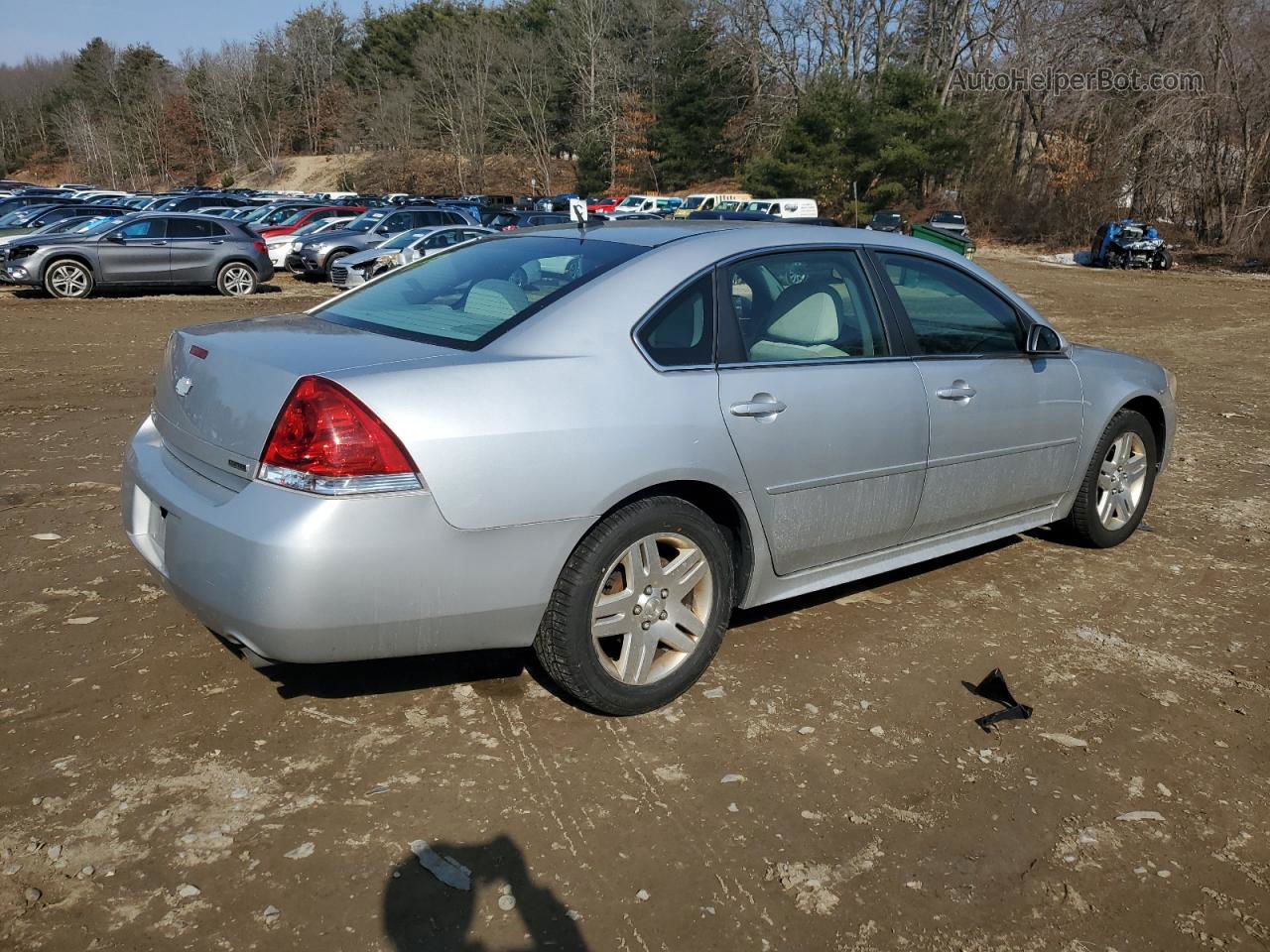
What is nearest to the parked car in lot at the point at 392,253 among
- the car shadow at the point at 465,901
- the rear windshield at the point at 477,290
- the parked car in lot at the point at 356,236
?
the parked car in lot at the point at 356,236

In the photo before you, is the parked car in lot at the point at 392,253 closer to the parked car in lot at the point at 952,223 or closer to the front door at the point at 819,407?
the front door at the point at 819,407

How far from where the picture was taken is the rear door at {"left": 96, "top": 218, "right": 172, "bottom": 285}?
1825 centimetres

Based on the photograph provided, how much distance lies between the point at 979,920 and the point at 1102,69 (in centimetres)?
4640

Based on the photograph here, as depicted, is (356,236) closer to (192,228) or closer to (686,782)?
(192,228)

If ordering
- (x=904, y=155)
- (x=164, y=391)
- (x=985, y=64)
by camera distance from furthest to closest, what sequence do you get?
1. (x=985, y=64)
2. (x=904, y=155)
3. (x=164, y=391)

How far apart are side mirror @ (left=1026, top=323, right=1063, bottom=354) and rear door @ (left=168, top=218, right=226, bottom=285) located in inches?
693

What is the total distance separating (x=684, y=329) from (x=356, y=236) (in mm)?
21659

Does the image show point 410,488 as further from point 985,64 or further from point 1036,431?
point 985,64

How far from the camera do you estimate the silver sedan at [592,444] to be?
9.52 ft

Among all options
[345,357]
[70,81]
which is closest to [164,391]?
[345,357]

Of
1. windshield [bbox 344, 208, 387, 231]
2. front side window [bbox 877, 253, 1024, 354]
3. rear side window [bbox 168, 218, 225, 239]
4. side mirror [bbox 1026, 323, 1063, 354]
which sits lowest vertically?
side mirror [bbox 1026, 323, 1063, 354]

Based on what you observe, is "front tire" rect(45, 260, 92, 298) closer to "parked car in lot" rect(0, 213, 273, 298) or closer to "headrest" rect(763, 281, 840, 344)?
"parked car in lot" rect(0, 213, 273, 298)

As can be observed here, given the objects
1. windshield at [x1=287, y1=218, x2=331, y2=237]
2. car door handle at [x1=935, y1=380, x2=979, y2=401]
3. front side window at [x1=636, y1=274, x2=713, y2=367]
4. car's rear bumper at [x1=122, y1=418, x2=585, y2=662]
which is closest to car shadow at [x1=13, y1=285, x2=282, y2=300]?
windshield at [x1=287, y1=218, x2=331, y2=237]

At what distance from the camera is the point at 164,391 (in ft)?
11.9
